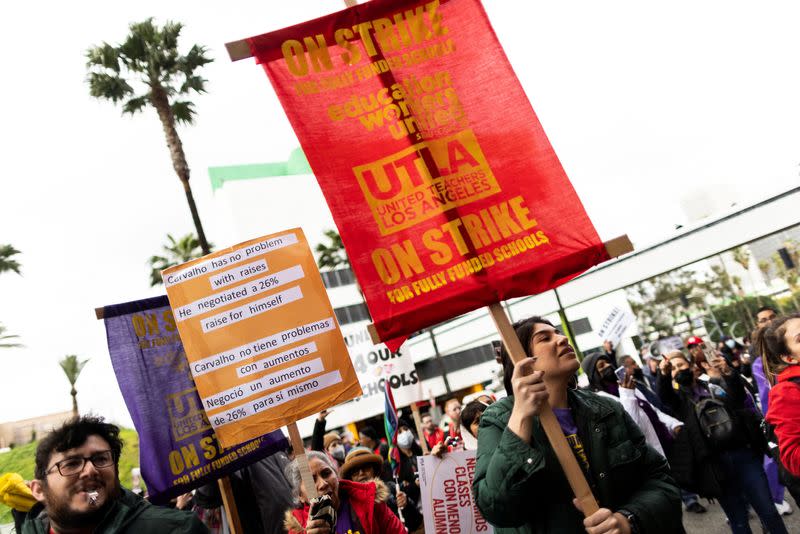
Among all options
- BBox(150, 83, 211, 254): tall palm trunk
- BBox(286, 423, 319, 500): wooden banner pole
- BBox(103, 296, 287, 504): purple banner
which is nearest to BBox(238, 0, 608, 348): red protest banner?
BBox(286, 423, 319, 500): wooden banner pole

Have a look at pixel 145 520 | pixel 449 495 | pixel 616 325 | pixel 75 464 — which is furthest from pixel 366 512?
pixel 616 325

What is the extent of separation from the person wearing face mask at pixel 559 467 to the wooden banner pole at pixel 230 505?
2.60m

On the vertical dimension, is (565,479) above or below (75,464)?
below

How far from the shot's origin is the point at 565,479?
2.63 meters

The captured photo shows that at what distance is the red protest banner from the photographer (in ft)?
10.2

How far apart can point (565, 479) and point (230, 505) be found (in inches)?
123

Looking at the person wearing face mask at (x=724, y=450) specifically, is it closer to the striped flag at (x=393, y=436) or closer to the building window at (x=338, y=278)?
the striped flag at (x=393, y=436)

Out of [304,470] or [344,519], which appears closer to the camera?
[304,470]

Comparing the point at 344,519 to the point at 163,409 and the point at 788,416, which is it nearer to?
the point at 163,409

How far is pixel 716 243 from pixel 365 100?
24.5 m

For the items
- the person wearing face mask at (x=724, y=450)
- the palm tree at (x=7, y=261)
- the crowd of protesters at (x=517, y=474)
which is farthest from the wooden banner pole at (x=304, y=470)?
the palm tree at (x=7, y=261)

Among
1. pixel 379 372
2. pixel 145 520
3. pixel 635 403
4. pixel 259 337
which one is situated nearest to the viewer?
pixel 145 520

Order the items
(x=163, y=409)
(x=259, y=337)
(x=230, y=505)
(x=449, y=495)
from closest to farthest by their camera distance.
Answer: (x=259, y=337)
(x=230, y=505)
(x=449, y=495)
(x=163, y=409)

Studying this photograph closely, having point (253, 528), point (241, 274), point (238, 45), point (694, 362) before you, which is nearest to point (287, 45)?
point (238, 45)
